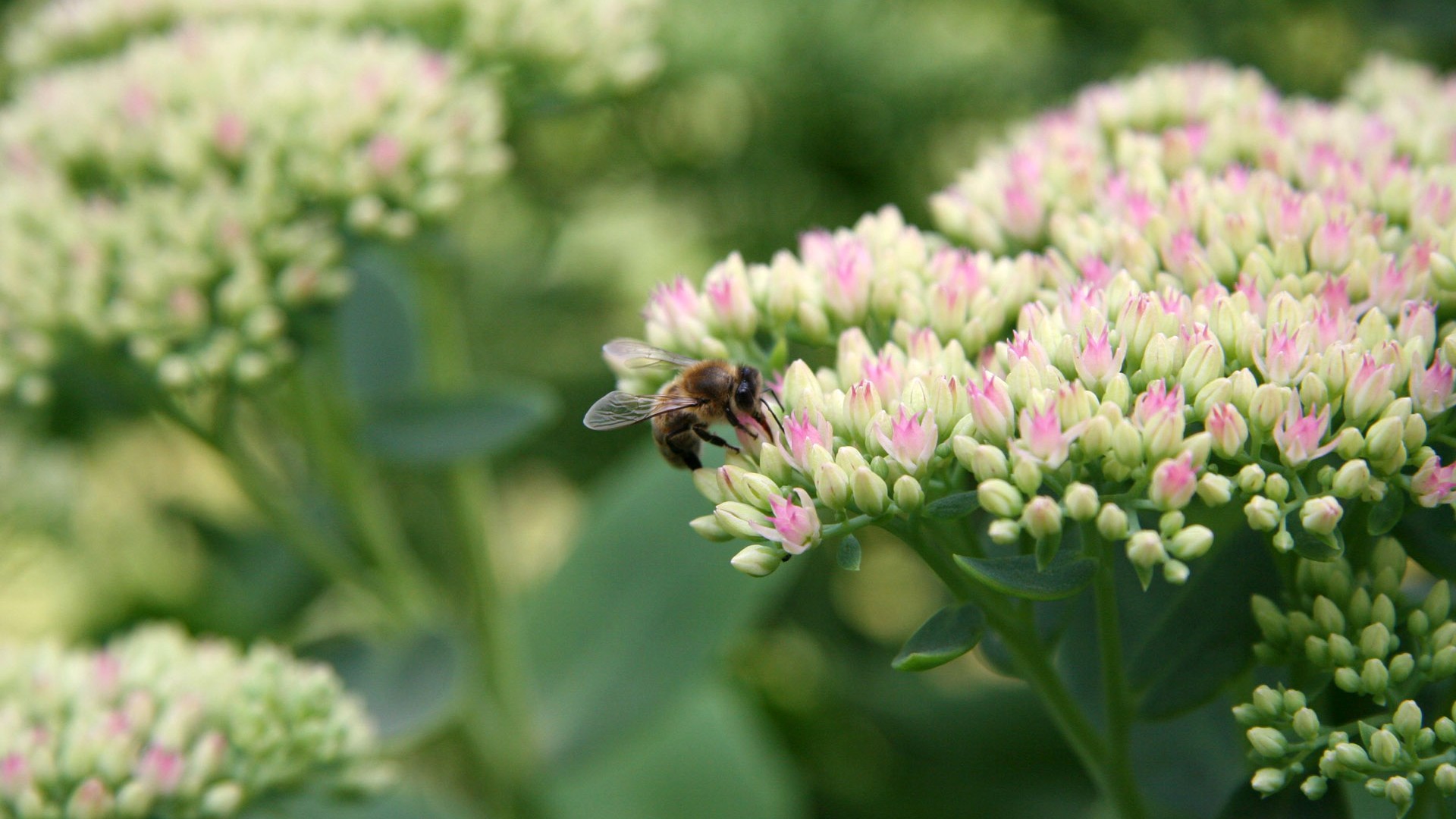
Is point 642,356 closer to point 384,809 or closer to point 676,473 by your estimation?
point 676,473

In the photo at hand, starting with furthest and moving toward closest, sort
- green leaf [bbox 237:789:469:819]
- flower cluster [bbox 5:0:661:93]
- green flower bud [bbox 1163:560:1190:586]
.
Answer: flower cluster [bbox 5:0:661:93], green leaf [bbox 237:789:469:819], green flower bud [bbox 1163:560:1190:586]

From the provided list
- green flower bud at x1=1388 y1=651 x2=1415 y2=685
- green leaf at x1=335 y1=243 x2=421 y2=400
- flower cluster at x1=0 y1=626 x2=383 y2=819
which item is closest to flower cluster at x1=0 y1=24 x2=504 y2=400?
green leaf at x1=335 y1=243 x2=421 y2=400

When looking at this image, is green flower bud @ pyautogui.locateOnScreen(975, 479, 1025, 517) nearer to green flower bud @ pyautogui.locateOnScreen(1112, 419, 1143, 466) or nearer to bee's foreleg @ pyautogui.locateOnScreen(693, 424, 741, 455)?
green flower bud @ pyautogui.locateOnScreen(1112, 419, 1143, 466)

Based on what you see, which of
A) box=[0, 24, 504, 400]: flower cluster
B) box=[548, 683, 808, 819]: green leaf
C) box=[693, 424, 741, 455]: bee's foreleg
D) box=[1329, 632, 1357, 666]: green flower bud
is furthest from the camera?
box=[548, 683, 808, 819]: green leaf

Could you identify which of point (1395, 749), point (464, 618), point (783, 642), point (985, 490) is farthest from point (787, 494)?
point (783, 642)

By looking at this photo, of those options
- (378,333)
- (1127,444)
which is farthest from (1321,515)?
(378,333)

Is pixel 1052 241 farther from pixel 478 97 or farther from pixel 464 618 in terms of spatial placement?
pixel 464 618

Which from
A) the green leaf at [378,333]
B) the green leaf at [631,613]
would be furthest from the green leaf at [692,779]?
the green leaf at [378,333]
